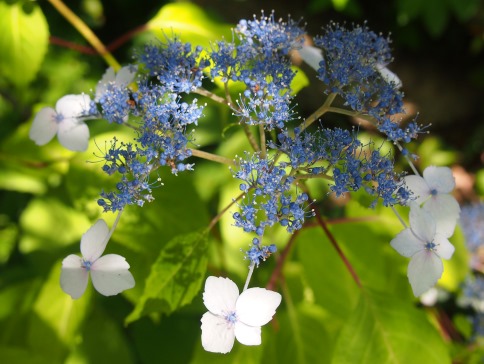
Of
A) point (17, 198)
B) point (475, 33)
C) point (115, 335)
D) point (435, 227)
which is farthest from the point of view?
point (475, 33)

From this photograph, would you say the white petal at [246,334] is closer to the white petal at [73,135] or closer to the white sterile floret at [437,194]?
the white sterile floret at [437,194]

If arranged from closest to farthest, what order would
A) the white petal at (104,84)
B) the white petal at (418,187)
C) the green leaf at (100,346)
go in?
1. the white petal at (418,187)
2. the white petal at (104,84)
3. the green leaf at (100,346)

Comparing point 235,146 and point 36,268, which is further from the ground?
point 235,146

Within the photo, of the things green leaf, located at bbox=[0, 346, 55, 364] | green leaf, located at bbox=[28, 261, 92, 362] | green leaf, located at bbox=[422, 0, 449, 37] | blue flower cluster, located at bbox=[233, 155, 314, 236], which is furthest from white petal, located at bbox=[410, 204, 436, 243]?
green leaf, located at bbox=[422, 0, 449, 37]

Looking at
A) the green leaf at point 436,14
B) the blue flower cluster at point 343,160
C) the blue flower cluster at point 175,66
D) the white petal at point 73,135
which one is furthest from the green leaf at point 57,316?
the green leaf at point 436,14

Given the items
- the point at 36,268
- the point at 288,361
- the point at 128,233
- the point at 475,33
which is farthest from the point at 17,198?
the point at 475,33

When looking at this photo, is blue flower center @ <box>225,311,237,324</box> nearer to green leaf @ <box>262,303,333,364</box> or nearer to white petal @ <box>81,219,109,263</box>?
white petal @ <box>81,219,109,263</box>

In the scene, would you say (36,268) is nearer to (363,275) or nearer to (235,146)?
(235,146)
